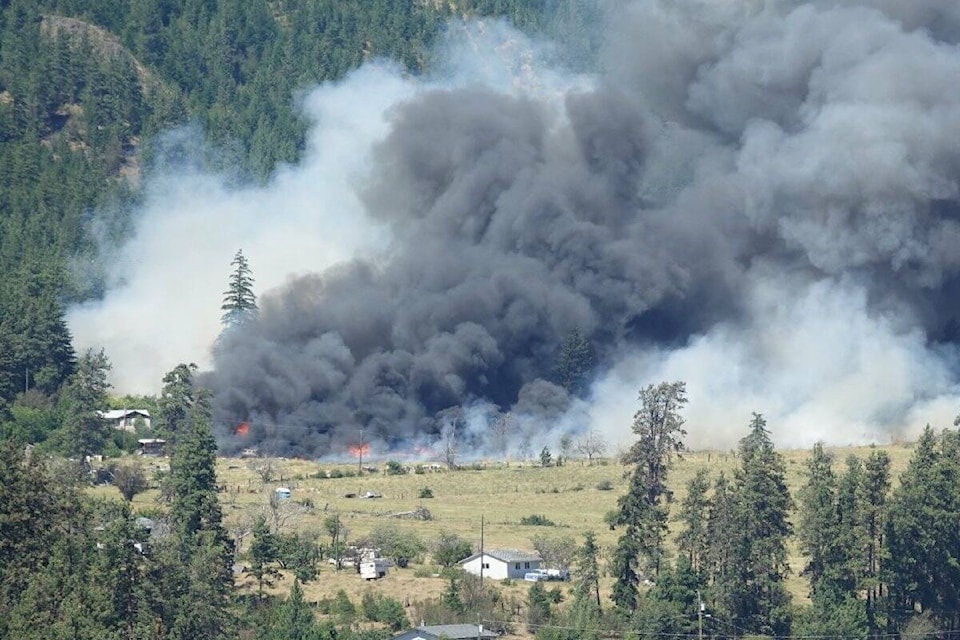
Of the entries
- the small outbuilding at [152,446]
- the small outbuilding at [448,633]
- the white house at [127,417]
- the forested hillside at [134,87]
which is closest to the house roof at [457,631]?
the small outbuilding at [448,633]

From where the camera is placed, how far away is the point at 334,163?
160 m

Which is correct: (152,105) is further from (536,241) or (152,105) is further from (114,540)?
(114,540)

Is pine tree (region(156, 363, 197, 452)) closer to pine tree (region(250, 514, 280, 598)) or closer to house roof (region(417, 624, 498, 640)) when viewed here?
pine tree (region(250, 514, 280, 598))

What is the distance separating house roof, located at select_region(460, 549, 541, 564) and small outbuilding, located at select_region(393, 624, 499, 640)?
23.0 ft

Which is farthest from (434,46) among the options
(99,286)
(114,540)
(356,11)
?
(114,540)

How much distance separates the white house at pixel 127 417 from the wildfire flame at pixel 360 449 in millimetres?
12523

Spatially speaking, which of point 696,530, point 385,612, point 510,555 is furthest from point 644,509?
point 385,612

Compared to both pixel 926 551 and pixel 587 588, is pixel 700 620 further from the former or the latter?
pixel 926 551

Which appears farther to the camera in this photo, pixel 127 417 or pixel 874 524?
pixel 127 417

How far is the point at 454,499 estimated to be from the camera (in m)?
86.0

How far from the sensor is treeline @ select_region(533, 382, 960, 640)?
62531 millimetres

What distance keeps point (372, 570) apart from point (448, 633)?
294 inches

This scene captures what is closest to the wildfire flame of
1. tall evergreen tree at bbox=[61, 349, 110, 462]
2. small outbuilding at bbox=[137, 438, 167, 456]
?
small outbuilding at bbox=[137, 438, 167, 456]

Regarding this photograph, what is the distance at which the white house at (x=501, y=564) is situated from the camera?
227ft
